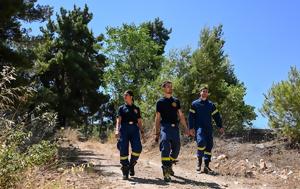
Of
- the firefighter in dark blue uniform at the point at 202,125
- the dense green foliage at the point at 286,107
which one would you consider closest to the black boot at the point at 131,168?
the firefighter in dark blue uniform at the point at 202,125

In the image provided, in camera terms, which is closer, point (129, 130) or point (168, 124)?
point (129, 130)

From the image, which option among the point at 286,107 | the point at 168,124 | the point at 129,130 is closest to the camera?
the point at 129,130

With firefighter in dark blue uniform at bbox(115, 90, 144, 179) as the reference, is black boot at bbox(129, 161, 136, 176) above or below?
below

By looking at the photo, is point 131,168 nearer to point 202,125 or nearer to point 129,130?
point 129,130

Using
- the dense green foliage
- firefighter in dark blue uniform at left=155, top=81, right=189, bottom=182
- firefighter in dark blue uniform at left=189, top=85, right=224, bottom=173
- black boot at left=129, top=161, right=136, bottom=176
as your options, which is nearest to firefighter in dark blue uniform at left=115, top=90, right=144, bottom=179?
black boot at left=129, top=161, right=136, bottom=176

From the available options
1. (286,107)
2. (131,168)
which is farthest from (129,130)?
(286,107)

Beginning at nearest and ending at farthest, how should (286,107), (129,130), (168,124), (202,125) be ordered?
1. (129,130)
2. (168,124)
3. (202,125)
4. (286,107)

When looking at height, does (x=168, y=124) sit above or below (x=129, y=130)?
above

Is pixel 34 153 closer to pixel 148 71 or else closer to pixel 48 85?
pixel 48 85

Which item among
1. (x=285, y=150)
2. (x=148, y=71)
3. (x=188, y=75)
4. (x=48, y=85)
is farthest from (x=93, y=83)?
(x=285, y=150)

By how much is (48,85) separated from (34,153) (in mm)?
38354

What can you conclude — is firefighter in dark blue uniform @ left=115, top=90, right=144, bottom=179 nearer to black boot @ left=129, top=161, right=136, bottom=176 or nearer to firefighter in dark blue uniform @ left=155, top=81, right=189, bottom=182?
black boot @ left=129, top=161, right=136, bottom=176

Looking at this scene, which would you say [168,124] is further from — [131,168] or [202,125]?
[202,125]

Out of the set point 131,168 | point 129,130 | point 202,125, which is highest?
point 202,125
